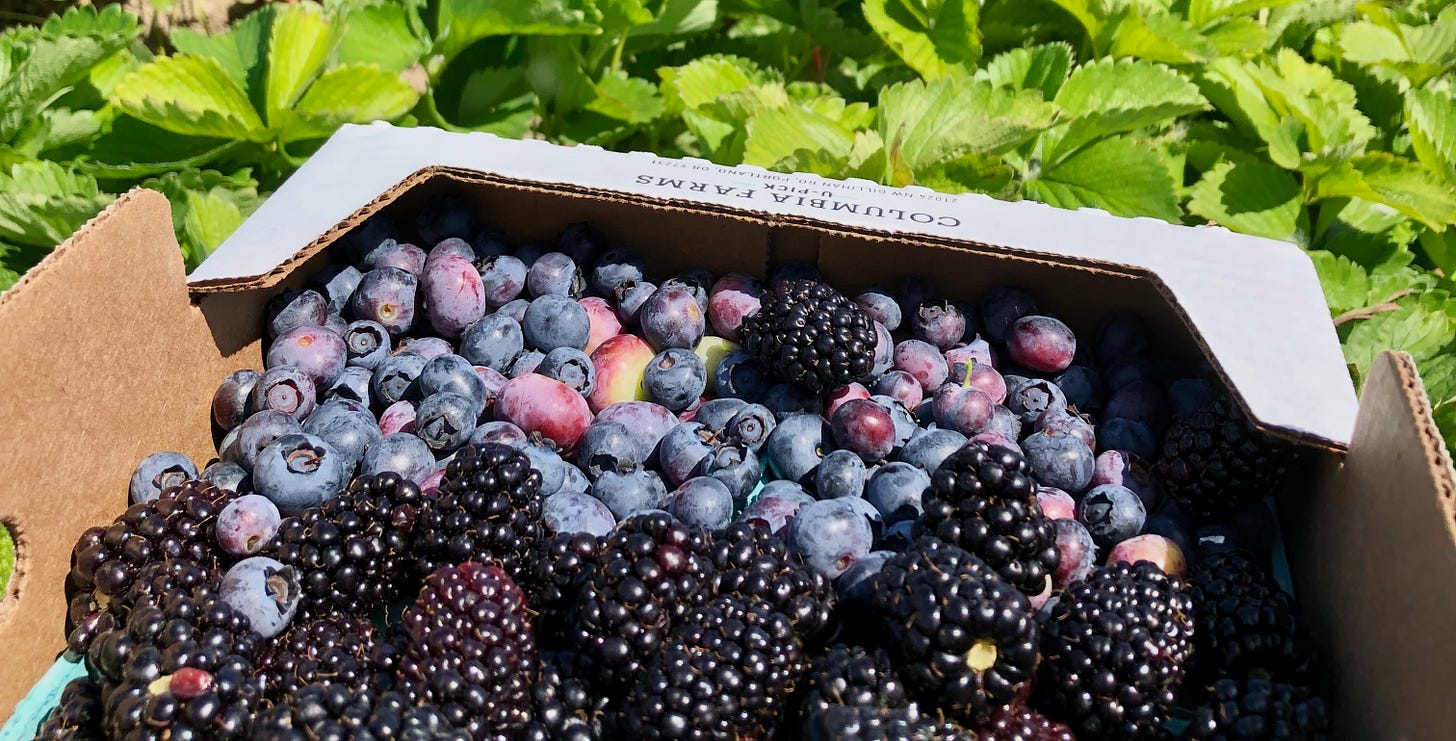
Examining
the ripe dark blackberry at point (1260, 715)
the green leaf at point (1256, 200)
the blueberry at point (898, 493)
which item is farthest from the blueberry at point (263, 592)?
the green leaf at point (1256, 200)

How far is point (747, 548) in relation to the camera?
1506 mm

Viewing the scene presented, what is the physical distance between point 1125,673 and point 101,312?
1.74 m

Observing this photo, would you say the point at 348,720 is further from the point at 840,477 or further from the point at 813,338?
the point at 813,338

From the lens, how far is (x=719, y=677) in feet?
4.34

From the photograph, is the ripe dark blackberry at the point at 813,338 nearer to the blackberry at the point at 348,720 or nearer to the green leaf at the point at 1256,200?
the blackberry at the point at 348,720

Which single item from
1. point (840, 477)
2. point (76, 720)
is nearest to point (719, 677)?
point (840, 477)

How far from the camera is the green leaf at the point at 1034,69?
2.82 metres

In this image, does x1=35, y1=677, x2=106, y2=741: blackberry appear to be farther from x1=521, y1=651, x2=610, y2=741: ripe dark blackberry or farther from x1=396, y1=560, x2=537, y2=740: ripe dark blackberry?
x1=521, y1=651, x2=610, y2=741: ripe dark blackberry

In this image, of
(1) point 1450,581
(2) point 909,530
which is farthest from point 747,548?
(1) point 1450,581

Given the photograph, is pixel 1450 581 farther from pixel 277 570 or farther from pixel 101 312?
pixel 101 312

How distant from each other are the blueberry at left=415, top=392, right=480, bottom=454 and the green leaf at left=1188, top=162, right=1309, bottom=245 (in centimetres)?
199

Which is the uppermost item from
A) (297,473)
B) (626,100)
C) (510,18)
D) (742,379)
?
(510,18)

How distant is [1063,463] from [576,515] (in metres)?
0.88

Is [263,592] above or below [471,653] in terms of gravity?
below
